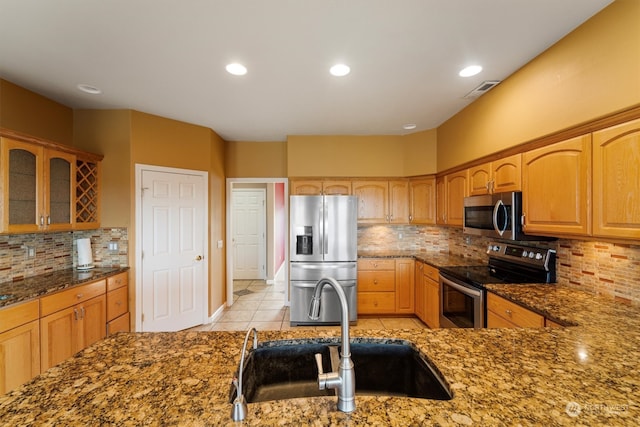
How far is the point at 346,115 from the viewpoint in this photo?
3.16 metres

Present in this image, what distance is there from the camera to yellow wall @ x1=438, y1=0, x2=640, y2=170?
56.6 inches

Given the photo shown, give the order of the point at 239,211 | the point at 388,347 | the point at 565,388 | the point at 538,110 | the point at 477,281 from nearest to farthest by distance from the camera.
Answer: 1. the point at 565,388
2. the point at 388,347
3. the point at 538,110
4. the point at 477,281
5. the point at 239,211

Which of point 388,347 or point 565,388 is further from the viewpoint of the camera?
point 388,347

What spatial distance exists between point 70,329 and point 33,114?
2042 mm

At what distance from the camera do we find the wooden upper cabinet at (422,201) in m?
3.72

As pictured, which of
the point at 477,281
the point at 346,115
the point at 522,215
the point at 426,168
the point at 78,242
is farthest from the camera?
the point at 426,168

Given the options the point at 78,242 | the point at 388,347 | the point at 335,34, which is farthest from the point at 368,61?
the point at 78,242

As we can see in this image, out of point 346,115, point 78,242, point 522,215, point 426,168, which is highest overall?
point 346,115

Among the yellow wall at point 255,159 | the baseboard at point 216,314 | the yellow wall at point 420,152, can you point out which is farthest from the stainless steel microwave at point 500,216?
the baseboard at point 216,314

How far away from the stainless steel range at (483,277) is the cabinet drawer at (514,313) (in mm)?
108

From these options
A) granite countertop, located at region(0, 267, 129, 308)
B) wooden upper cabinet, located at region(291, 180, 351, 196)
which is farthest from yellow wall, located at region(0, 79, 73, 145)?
wooden upper cabinet, located at region(291, 180, 351, 196)

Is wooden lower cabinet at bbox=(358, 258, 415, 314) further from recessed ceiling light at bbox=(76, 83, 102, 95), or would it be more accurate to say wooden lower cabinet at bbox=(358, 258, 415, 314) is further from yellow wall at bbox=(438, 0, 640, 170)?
recessed ceiling light at bbox=(76, 83, 102, 95)

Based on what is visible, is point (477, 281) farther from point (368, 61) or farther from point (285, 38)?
point (285, 38)

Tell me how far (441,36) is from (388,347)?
1.90 m
